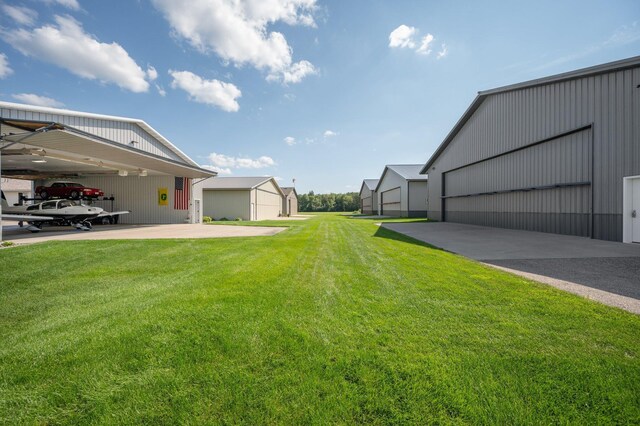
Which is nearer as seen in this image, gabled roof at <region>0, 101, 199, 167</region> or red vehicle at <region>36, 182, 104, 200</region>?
gabled roof at <region>0, 101, 199, 167</region>

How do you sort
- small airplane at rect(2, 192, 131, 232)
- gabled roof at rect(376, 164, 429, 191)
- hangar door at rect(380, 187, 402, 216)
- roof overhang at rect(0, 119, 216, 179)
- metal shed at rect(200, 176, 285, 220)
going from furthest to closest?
1. hangar door at rect(380, 187, 402, 216)
2. gabled roof at rect(376, 164, 429, 191)
3. metal shed at rect(200, 176, 285, 220)
4. small airplane at rect(2, 192, 131, 232)
5. roof overhang at rect(0, 119, 216, 179)

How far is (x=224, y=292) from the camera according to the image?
14.1 ft

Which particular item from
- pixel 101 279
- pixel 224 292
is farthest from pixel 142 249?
pixel 224 292

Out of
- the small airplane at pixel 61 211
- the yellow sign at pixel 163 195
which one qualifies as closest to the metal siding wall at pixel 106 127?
the yellow sign at pixel 163 195

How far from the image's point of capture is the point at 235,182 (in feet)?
101

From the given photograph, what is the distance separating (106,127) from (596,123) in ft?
81.4

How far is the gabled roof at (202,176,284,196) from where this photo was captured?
29.1 m

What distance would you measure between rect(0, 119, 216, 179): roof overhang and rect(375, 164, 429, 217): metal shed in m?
23.3

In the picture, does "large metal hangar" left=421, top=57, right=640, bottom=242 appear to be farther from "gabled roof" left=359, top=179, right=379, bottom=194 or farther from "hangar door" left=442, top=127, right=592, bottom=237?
"gabled roof" left=359, top=179, right=379, bottom=194

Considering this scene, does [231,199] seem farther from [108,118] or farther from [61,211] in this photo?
[61,211]

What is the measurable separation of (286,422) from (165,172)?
69.8ft

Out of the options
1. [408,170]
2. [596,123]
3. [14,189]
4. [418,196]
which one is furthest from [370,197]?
[14,189]

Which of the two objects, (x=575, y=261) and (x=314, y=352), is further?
(x=575, y=261)

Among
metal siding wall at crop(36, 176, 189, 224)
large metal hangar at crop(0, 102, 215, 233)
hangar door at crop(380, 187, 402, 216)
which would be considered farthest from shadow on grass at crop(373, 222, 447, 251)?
hangar door at crop(380, 187, 402, 216)
